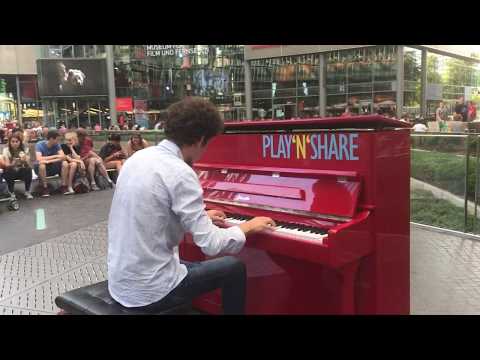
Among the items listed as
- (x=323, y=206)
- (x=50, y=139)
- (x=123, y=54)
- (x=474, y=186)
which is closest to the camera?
(x=323, y=206)

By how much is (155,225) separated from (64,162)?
27.6 ft

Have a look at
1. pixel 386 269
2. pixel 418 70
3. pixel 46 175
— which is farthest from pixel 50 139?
pixel 418 70

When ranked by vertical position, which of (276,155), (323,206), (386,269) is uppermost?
(276,155)

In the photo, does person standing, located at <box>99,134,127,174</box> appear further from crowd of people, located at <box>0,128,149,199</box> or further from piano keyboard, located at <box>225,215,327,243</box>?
piano keyboard, located at <box>225,215,327,243</box>

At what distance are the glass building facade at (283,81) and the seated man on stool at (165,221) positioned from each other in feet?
77.3

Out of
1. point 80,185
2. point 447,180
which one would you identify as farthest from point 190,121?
point 80,185

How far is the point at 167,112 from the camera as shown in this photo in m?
2.67

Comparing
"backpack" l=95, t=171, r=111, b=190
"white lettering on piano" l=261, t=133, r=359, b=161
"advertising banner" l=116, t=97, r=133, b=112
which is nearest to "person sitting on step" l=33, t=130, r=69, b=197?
"backpack" l=95, t=171, r=111, b=190

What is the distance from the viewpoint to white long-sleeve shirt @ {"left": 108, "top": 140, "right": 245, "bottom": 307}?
2.42 metres

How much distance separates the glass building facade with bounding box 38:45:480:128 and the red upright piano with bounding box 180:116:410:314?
74.4 feet

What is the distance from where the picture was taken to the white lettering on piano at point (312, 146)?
2973 mm

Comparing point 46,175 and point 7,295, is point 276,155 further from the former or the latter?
point 46,175

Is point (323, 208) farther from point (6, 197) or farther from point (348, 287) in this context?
point (6, 197)

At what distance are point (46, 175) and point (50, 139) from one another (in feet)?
2.58
